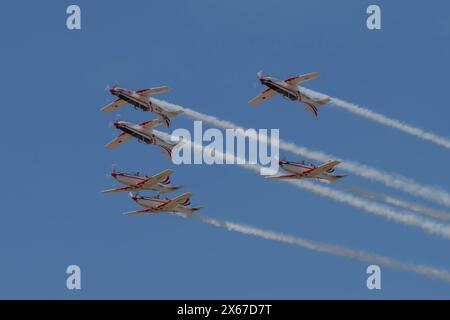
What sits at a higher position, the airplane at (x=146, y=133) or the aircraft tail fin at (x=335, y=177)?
the airplane at (x=146, y=133)

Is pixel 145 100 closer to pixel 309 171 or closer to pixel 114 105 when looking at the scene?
pixel 114 105

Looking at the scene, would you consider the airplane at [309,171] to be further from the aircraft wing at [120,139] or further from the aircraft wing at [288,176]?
the aircraft wing at [120,139]

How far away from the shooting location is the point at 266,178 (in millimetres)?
Result: 127312

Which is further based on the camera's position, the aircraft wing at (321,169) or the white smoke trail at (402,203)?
the aircraft wing at (321,169)

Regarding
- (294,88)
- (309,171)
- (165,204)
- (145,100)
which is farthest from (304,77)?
(165,204)

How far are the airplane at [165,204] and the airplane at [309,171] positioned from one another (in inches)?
343

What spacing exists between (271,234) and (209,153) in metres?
11.0

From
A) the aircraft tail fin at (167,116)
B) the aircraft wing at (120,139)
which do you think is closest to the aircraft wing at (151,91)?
the aircraft tail fin at (167,116)

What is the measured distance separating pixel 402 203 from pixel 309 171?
433 inches

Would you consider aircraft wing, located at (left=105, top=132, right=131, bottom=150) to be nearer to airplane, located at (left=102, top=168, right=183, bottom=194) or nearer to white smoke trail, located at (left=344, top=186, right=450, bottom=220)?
airplane, located at (left=102, top=168, right=183, bottom=194)

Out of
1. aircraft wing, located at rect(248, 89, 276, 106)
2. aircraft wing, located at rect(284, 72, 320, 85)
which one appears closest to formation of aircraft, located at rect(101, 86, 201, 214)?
aircraft wing, located at rect(248, 89, 276, 106)

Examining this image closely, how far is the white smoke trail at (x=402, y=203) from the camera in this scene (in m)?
116

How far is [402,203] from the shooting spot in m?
119
